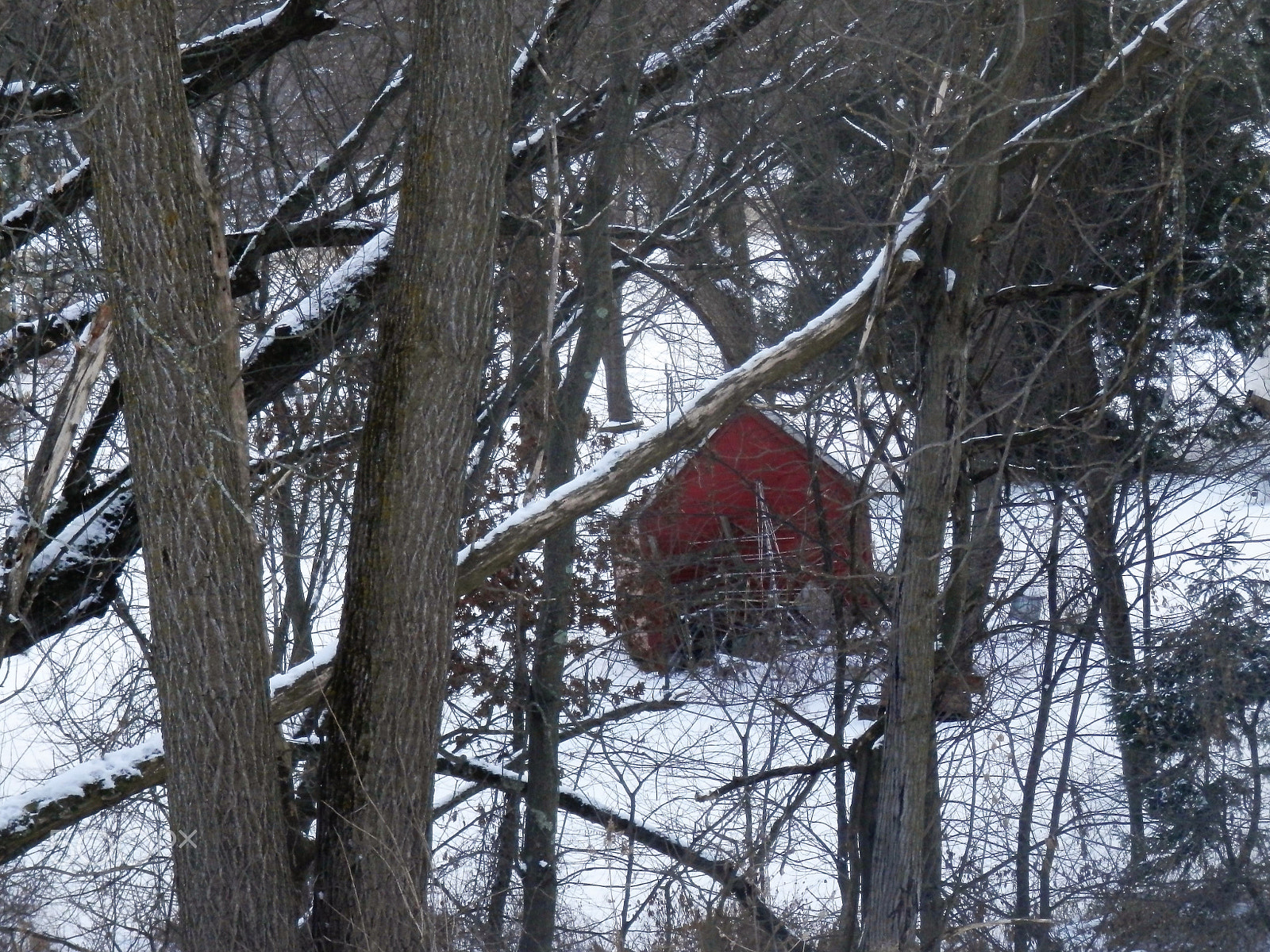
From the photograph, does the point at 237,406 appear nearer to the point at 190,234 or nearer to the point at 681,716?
the point at 190,234

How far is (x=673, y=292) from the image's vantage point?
30.5 feet

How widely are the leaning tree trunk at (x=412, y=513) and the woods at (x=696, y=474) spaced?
0.02 m

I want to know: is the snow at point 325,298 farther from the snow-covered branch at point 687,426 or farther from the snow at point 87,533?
the snow-covered branch at point 687,426

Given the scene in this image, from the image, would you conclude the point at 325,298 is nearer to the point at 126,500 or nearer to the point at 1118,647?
the point at 126,500

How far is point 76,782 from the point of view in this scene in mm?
4777

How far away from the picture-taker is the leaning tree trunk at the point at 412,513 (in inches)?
175

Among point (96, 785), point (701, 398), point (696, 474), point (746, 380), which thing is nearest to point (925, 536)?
point (746, 380)

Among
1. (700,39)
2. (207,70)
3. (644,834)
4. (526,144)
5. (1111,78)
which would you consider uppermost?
(700,39)

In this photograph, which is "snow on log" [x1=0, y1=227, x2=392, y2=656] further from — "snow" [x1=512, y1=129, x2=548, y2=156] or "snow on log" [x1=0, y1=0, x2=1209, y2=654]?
"snow" [x1=512, y1=129, x2=548, y2=156]

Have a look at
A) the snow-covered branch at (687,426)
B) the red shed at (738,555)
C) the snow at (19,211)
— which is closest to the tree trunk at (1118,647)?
the red shed at (738,555)

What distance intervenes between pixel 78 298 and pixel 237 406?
2.36 metres

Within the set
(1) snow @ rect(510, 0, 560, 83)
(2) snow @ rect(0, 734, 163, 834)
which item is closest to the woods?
(2) snow @ rect(0, 734, 163, 834)

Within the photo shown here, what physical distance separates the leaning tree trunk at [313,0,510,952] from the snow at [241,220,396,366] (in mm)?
1587

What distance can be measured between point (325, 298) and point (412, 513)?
2.19 metres
